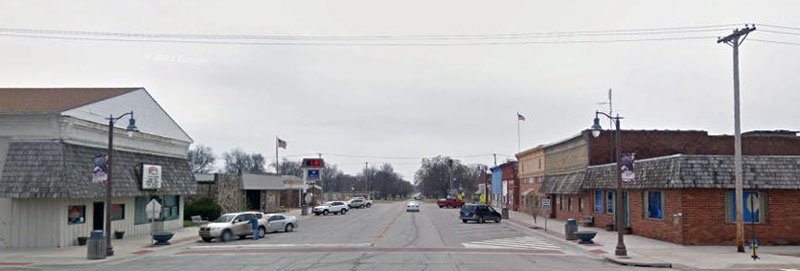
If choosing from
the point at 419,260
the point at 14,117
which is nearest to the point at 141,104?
the point at 14,117

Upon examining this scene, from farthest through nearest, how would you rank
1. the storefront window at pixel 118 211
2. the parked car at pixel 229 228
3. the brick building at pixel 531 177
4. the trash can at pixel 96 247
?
the brick building at pixel 531 177 < the storefront window at pixel 118 211 < the parked car at pixel 229 228 < the trash can at pixel 96 247

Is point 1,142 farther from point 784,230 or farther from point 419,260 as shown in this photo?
point 784,230

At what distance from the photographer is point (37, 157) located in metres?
31.7

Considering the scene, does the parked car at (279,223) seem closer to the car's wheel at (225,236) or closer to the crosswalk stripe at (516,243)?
the car's wheel at (225,236)

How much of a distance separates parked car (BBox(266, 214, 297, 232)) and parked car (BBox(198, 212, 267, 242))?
8.95ft

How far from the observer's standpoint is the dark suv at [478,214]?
56438 mm

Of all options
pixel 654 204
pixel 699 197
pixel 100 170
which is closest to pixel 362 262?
pixel 100 170

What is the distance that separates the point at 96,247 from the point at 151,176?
1230 centimetres

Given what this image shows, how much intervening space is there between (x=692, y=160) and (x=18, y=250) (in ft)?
98.9

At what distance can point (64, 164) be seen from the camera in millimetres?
31781

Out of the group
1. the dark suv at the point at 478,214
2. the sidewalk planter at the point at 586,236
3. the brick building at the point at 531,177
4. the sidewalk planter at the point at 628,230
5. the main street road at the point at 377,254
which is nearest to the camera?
the main street road at the point at 377,254

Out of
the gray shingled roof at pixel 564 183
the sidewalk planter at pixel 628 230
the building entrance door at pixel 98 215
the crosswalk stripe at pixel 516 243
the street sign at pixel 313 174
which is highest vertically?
the street sign at pixel 313 174

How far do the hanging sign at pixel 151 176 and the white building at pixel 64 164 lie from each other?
0.25m

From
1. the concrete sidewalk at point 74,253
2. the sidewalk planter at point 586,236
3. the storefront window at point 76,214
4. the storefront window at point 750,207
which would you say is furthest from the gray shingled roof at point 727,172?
the storefront window at point 76,214
